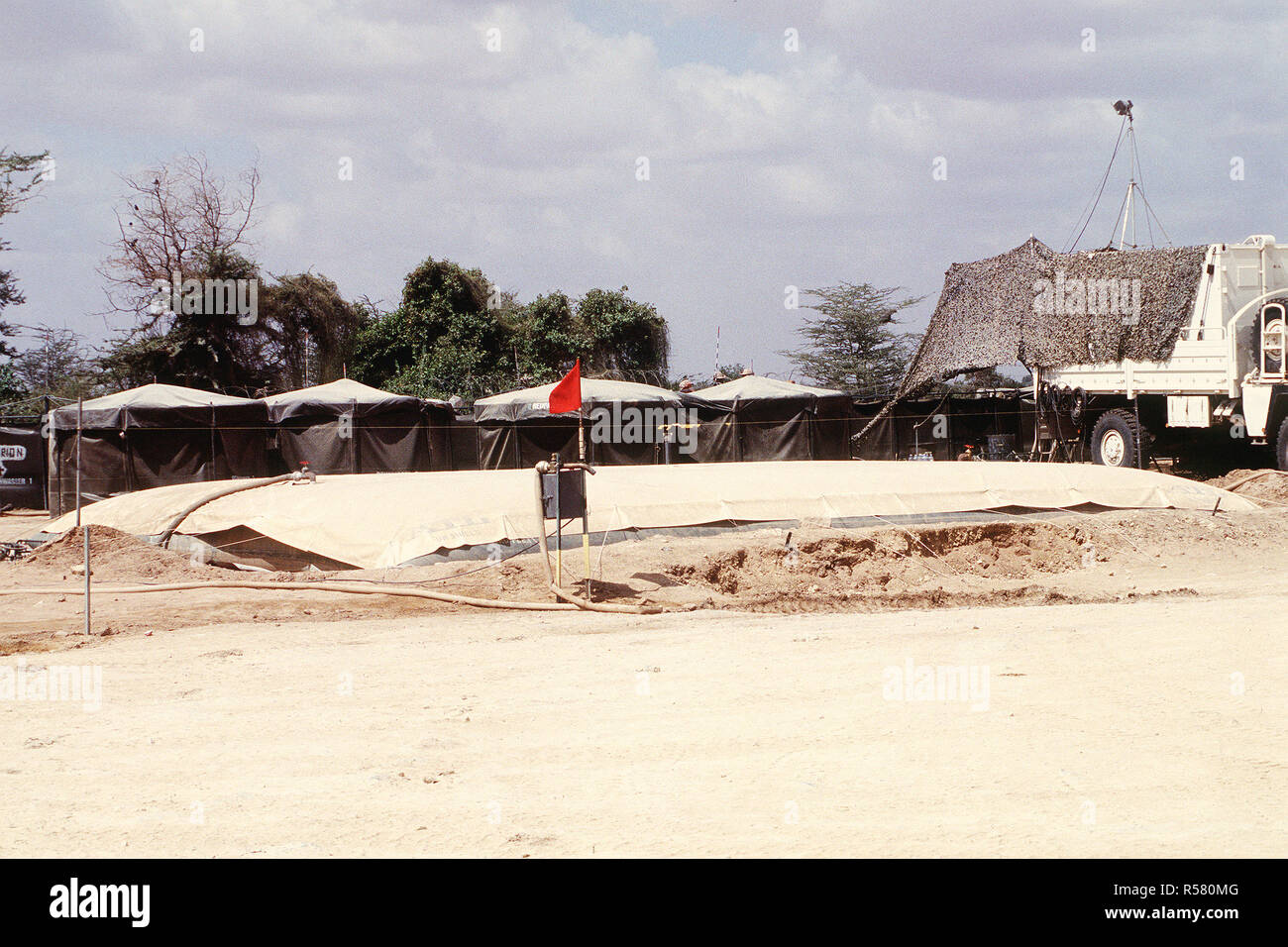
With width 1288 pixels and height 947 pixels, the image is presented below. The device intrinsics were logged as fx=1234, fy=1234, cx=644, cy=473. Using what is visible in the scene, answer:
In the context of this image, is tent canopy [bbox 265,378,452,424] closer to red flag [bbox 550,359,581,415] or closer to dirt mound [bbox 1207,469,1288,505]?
red flag [bbox 550,359,581,415]

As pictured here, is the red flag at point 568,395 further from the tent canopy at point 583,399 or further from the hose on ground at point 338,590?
the tent canopy at point 583,399

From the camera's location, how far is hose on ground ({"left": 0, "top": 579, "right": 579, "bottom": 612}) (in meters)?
12.7

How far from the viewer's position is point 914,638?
10.2 meters

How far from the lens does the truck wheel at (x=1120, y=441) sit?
23375 mm

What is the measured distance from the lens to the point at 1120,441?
23859 mm

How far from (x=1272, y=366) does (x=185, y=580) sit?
18115 mm

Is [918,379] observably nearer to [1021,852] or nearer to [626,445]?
[626,445]

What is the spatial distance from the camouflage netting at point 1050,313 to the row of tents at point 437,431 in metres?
1.73

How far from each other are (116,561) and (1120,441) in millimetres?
17979

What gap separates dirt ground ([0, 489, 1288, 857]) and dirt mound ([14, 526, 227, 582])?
4.11 feet

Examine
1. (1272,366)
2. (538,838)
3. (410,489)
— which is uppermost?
(1272,366)

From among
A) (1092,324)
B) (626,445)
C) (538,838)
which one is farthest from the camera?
(626,445)

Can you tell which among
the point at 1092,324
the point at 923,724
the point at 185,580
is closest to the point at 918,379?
the point at 1092,324

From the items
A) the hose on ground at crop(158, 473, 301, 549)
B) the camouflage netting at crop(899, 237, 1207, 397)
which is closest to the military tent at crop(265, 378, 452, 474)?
the hose on ground at crop(158, 473, 301, 549)
